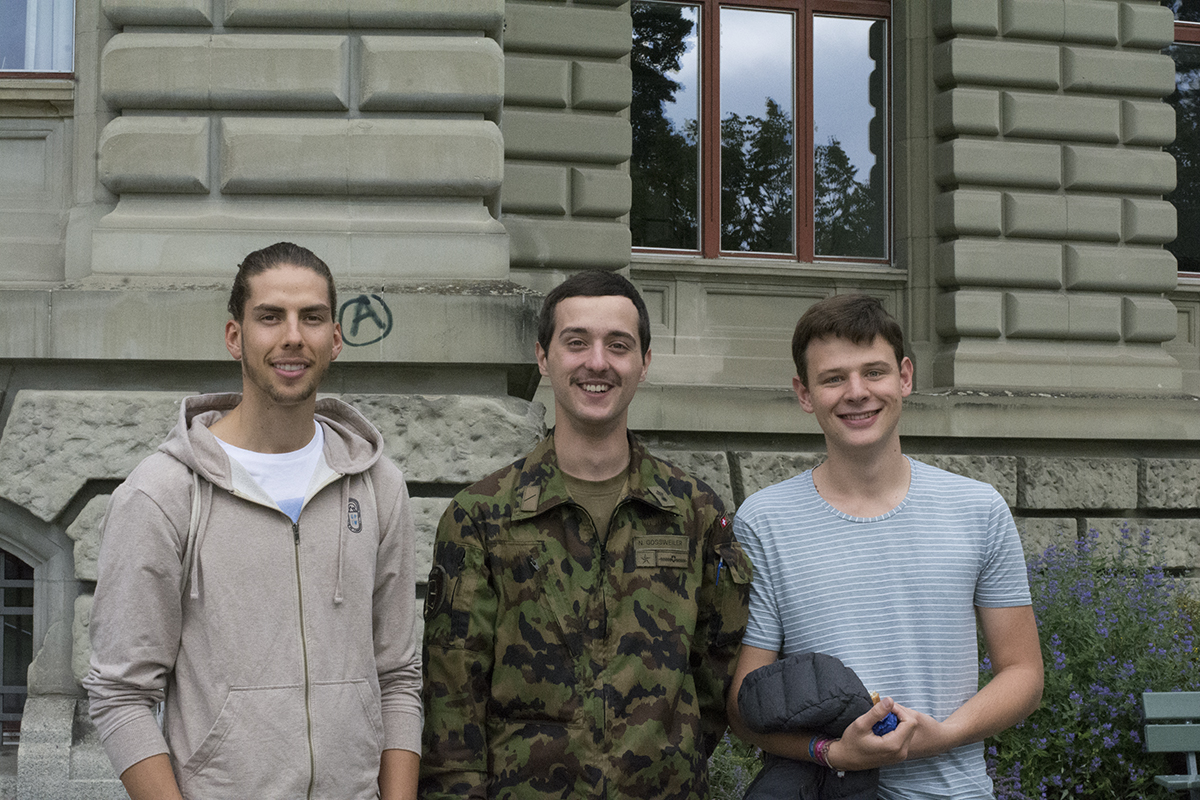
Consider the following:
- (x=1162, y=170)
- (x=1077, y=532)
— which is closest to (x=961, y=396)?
(x=1077, y=532)

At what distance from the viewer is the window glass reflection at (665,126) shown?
31.2 ft

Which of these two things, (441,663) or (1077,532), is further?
(1077,532)

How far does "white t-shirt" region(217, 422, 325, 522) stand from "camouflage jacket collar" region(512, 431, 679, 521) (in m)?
0.50

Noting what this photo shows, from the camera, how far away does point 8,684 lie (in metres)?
5.17

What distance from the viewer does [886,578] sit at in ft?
8.70

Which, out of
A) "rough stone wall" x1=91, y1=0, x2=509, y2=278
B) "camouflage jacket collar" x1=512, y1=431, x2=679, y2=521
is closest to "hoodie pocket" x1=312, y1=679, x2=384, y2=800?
"camouflage jacket collar" x1=512, y1=431, x2=679, y2=521

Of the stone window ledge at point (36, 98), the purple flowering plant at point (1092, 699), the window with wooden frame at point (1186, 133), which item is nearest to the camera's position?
the purple flowering plant at point (1092, 699)

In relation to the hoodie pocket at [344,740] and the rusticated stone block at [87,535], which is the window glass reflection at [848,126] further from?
the hoodie pocket at [344,740]

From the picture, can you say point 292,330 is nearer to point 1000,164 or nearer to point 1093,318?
point 1000,164

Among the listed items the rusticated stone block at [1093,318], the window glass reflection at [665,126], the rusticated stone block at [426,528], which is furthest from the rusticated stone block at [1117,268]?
the rusticated stone block at [426,528]

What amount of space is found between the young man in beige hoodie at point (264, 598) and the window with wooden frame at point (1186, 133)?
9.89 metres

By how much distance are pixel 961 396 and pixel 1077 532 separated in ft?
4.64

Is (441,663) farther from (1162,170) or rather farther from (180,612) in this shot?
(1162,170)

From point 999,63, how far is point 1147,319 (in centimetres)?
247
